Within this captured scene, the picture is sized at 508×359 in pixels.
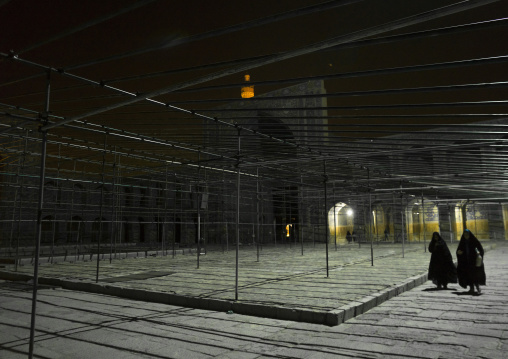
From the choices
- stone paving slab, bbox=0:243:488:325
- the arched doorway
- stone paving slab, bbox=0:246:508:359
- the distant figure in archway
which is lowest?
stone paving slab, bbox=0:246:508:359

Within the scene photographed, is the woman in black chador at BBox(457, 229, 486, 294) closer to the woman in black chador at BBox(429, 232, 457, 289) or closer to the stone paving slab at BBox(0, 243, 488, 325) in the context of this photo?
Answer: the woman in black chador at BBox(429, 232, 457, 289)

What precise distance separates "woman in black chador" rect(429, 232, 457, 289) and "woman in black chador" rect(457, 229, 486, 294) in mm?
368

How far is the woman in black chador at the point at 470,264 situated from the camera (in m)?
8.10

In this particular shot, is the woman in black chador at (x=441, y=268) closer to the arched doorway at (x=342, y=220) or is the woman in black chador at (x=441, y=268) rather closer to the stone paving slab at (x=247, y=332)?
the stone paving slab at (x=247, y=332)

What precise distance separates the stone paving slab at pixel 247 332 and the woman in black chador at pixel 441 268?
49.5 inches

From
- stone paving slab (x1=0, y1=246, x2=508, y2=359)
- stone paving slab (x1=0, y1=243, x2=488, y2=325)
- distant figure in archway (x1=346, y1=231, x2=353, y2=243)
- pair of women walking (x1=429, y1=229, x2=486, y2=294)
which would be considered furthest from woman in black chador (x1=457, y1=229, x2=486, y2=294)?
distant figure in archway (x1=346, y1=231, x2=353, y2=243)

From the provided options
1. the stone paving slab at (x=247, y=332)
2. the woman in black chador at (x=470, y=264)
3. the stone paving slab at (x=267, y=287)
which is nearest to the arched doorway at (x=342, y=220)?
the stone paving slab at (x=267, y=287)

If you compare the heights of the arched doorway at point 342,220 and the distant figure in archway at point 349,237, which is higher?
the arched doorway at point 342,220

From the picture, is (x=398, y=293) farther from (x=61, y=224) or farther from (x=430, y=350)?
(x=61, y=224)

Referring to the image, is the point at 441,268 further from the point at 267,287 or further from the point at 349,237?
the point at 349,237

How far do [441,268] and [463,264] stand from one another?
1.73ft

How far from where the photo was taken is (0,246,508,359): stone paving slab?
14.3 feet

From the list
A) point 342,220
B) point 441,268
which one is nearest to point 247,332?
point 441,268

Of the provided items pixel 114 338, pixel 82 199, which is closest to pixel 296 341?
pixel 114 338
